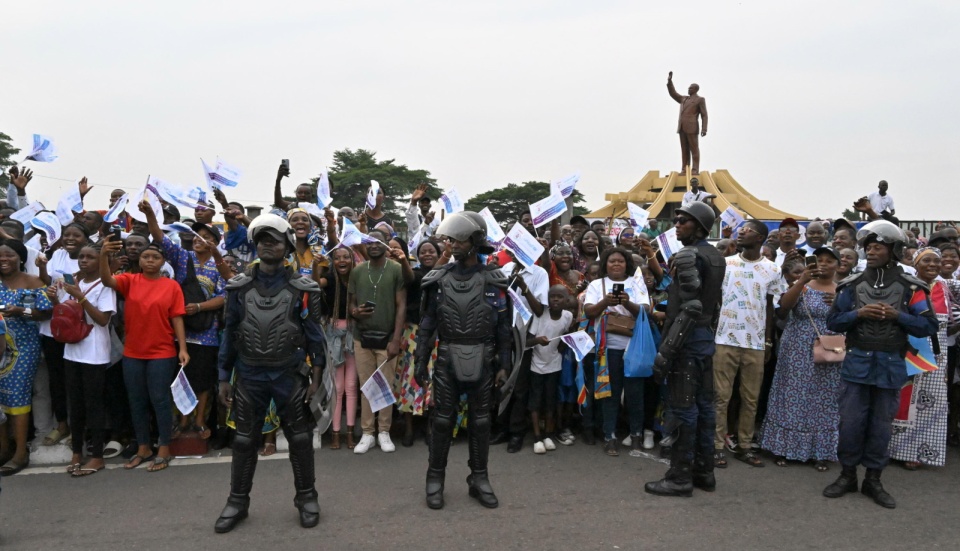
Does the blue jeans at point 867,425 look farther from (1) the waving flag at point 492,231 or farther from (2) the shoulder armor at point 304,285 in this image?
(2) the shoulder armor at point 304,285

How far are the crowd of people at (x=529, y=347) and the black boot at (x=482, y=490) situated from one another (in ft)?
0.08

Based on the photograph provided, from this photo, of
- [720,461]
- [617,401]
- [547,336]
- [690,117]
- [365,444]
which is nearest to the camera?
[720,461]

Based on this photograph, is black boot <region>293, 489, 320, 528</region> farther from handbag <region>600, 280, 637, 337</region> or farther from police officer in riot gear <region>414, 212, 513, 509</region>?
handbag <region>600, 280, 637, 337</region>

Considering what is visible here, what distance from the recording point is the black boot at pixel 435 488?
5.01m

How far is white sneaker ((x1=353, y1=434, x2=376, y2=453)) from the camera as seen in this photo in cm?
637

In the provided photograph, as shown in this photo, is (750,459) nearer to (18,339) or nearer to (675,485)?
(675,485)

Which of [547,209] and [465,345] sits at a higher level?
[547,209]

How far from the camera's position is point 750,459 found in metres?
6.12

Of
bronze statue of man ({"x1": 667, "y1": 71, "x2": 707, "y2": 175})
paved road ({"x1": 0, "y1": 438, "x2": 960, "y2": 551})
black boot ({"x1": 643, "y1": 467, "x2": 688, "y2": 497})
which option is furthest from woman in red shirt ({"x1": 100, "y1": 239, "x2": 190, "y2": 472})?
bronze statue of man ({"x1": 667, "y1": 71, "x2": 707, "y2": 175})

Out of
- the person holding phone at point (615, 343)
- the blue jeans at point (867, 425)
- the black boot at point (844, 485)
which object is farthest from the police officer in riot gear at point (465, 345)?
the blue jeans at point (867, 425)

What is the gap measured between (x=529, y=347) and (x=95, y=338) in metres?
3.80

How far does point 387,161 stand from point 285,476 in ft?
81.9

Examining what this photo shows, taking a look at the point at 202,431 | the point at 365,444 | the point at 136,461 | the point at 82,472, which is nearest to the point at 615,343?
the point at 365,444

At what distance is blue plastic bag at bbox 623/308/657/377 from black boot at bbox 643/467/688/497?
109 centimetres
